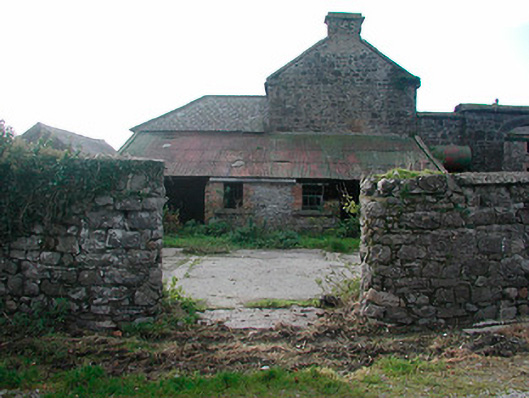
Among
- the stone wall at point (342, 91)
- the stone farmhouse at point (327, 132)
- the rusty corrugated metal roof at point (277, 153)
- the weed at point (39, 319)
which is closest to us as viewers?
the weed at point (39, 319)

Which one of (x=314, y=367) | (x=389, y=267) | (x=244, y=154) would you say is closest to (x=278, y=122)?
(x=244, y=154)

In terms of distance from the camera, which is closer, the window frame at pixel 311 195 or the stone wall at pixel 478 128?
the window frame at pixel 311 195

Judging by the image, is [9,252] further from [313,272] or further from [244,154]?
[244,154]

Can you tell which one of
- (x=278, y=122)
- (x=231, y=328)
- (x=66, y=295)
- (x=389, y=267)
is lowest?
(x=231, y=328)

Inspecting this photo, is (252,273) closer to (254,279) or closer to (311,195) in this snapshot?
(254,279)

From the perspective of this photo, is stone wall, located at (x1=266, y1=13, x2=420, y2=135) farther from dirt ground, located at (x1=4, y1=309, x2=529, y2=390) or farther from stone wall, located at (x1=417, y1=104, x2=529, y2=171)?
dirt ground, located at (x1=4, y1=309, x2=529, y2=390)

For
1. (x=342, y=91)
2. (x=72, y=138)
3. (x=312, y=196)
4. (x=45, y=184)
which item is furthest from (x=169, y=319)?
(x=342, y=91)

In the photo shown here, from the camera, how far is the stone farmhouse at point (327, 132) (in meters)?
16.2

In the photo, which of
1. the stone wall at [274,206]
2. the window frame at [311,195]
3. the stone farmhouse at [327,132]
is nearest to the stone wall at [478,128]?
the stone farmhouse at [327,132]

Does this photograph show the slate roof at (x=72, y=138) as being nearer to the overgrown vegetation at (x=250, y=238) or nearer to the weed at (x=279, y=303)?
the overgrown vegetation at (x=250, y=238)

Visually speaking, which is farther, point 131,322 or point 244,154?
point 244,154

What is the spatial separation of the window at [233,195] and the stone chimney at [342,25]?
30.1 ft

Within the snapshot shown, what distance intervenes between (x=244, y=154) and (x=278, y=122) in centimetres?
314

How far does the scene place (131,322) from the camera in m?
5.12
